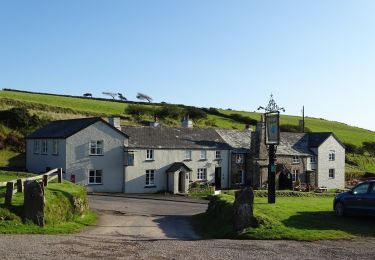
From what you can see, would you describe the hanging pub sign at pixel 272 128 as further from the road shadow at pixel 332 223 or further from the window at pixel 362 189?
the window at pixel 362 189

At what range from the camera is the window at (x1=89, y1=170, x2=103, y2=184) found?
1873 inches

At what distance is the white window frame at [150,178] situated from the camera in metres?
50.5

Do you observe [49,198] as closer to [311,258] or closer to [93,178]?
[311,258]

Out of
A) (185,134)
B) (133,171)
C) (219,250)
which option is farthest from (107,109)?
(219,250)

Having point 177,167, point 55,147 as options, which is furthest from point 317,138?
point 55,147

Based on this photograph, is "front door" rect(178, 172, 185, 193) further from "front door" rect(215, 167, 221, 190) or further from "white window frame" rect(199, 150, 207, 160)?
"front door" rect(215, 167, 221, 190)

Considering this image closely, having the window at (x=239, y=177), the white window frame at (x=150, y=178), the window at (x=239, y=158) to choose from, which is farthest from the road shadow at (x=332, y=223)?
the window at (x=239, y=158)

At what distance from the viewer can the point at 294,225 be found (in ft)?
69.8

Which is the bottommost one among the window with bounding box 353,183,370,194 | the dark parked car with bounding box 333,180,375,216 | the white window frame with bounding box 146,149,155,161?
the dark parked car with bounding box 333,180,375,216

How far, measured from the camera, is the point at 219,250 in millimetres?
16312

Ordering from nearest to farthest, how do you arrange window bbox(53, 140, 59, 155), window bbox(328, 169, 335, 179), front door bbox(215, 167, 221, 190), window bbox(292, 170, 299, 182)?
window bbox(53, 140, 59, 155) → front door bbox(215, 167, 221, 190) → window bbox(292, 170, 299, 182) → window bbox(328, 169, 335, 179)

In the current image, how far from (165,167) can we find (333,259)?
3747 centimetres

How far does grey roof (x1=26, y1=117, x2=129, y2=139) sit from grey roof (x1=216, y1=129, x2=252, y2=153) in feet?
49.4

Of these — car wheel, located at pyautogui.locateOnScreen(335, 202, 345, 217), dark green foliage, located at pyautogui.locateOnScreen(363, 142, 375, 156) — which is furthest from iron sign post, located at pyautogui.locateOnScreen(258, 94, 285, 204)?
dark green foliage, located at pyautogui.locateOnScreen(363, 142, 375, 156)
